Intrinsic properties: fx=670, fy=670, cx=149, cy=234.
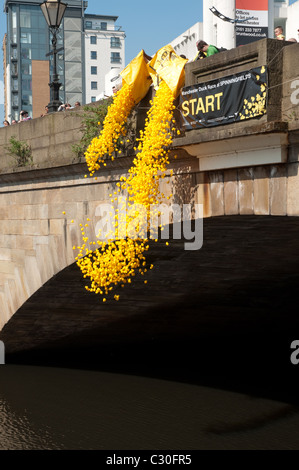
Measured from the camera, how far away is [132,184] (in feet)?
31.0

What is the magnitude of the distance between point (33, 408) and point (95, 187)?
4.70 metres

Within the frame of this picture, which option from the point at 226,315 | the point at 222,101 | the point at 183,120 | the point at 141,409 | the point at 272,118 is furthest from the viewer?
the point at 226,315

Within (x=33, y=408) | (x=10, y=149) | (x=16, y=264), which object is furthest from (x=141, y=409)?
(x=10, y=149)

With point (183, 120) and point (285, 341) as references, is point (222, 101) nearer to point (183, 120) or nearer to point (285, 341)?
point (183, 120)

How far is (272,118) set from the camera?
7.60 m

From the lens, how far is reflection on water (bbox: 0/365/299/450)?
11.1 m

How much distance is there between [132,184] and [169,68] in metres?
1.68

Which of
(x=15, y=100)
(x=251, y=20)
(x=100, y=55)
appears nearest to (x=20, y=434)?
(x=251, y=20)

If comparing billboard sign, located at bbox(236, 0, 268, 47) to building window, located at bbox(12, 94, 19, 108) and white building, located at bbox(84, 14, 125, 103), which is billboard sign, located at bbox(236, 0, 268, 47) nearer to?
white building, located at bbox(84, 14, 125, 103)

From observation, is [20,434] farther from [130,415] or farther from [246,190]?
[246,190]

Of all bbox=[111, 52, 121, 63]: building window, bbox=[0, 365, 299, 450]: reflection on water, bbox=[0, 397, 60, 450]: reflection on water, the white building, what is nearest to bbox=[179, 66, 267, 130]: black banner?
bbox=[0, 365, 299, 450]: reflection on water

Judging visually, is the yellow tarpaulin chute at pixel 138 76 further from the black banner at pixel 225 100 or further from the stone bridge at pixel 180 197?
the black banner at pixel 225 100

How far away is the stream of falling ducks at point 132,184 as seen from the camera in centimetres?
908

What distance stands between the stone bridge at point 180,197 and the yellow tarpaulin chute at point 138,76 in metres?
0.25
